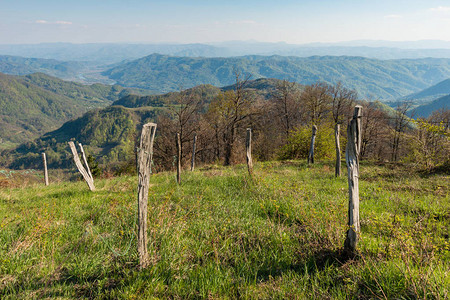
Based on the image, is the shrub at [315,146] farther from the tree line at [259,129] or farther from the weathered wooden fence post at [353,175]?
the weathered wooden fence post at [353,175]

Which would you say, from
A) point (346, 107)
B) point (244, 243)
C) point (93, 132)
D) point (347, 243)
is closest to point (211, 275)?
point (244, 243)

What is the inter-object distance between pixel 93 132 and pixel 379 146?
205836mm

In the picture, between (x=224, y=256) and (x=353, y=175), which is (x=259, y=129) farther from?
(x=224, y=256)

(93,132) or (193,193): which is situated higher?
(193,193)

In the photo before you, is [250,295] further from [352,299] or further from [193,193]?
[193,193]

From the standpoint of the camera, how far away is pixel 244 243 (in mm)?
4559

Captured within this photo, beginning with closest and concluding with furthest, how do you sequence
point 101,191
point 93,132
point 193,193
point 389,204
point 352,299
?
point 352,299 → point 389,204 → point 193,193 → point 101,191 → point 93,132

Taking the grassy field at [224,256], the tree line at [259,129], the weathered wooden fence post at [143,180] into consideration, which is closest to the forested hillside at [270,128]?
the tree line at [259,129]

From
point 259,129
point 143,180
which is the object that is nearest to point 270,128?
point 259,129

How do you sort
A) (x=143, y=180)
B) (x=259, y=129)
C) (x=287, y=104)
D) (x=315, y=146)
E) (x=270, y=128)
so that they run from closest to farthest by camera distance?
1. (x=143, y=180)
2. (x=315, y=146)
3. (x=259, y=129)
4. (x=270, y=128)
5. (x=287, y=104)

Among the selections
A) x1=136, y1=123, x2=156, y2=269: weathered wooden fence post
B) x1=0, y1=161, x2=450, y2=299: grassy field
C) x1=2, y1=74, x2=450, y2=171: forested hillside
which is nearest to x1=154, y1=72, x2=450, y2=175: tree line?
x1=2, y1=74, x2=450, y2=171: forested hillside

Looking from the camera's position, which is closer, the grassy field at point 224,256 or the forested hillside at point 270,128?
the grassy field at point 224,256

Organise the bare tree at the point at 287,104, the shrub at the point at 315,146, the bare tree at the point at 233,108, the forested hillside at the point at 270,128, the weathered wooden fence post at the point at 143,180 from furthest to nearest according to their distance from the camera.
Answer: the bare tree at the point at 287,104
the bare tree at the point at 233,108
the shrub at the point at 315,146
the forested hillside at the point at 270,128
the weathered wooden fence post at the point at 143,180

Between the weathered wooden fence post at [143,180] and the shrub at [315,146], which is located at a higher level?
the weathered wooden fence post at [143,180]
